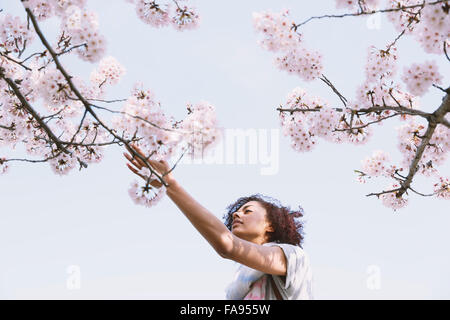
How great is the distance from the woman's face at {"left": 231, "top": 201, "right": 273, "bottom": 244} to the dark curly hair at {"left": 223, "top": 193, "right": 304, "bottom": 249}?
0.06 metres

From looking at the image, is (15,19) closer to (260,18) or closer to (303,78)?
(260,18)

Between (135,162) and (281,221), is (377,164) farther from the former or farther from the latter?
(135,162)

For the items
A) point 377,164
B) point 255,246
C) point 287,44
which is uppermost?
point 287,44

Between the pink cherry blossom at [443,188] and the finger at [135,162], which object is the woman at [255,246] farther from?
the pink cherry blossom at [443,188]

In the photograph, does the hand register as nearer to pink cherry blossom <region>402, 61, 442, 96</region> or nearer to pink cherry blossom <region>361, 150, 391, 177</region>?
pink cherry blossom <region>402, 61, 442, 96</region>

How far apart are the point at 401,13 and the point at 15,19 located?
3741mm

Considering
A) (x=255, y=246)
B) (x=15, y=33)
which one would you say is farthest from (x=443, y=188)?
(x=15, y=33)

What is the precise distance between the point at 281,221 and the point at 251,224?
331 mm

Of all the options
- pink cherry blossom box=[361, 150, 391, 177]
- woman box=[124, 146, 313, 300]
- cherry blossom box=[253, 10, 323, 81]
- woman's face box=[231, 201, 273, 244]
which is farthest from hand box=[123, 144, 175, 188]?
pink cherry blossom box=[361, 150, 391, 177]

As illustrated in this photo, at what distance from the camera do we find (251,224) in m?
3.64

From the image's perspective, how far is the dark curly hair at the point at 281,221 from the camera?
3802 millimetres

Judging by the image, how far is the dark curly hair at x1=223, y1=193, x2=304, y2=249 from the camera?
12.5 ft

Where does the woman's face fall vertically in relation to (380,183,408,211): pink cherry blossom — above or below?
below
